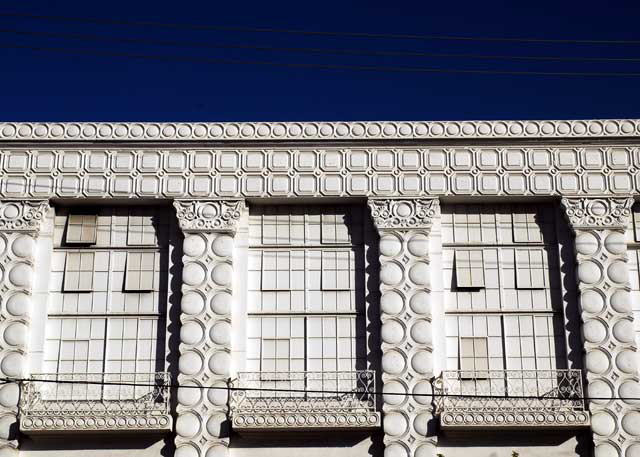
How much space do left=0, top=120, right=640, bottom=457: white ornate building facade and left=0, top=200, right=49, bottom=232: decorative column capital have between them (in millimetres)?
51

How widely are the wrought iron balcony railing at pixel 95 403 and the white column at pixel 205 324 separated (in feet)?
1.89

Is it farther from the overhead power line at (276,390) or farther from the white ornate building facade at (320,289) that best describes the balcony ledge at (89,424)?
the overhead power line at (276,390)

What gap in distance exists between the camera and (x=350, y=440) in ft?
83.4

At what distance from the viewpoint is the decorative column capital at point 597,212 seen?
26922mm

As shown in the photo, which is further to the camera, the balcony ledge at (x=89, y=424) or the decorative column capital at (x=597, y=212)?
the decorative column capital at (x=597, y=212)

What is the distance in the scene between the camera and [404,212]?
27172 mm

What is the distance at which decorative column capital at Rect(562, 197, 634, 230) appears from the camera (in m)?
26.9

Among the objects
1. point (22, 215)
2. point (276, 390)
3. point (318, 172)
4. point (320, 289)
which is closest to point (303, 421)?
point (276, 390)

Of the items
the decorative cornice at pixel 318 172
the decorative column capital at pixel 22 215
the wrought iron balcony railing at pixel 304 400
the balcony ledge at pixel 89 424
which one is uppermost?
the decorative cornice at pixel 318 172

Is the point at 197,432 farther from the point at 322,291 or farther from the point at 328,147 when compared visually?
the point at 328,147

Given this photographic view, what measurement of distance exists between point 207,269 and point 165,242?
1.46 metres

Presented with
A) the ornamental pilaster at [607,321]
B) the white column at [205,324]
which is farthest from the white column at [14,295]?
the ornamental pilaster at [607,321]

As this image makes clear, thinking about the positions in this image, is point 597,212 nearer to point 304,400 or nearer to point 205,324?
point 304,400

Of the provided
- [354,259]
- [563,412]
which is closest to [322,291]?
[354,259]
